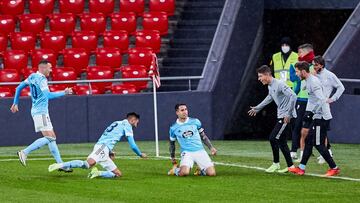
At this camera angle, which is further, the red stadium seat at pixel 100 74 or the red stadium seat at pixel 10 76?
the red stadium seat at pixel 100 74

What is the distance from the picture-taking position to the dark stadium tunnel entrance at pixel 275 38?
29359mm

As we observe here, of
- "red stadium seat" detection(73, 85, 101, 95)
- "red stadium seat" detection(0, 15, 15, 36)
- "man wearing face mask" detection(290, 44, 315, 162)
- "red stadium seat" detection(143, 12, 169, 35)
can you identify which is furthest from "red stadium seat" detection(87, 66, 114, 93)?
"man wearing face mask" detection(290, 44, 315, 162)

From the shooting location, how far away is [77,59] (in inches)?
1112

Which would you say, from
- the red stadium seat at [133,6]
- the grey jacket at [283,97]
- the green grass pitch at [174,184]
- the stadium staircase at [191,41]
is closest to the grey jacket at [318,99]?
the grey jacket at [283,97]

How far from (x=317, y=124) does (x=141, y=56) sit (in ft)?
32.2

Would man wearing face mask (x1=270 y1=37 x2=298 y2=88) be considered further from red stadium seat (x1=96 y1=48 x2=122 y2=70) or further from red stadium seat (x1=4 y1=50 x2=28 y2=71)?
red stadium seat (x1=4 y1=50 x2=28 y2=71)

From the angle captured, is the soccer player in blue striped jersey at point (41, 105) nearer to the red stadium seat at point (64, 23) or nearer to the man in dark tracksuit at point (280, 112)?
the man in dark tracksuit at point (280, 112)

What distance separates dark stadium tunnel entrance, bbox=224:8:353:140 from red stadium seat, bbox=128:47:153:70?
2.43 metres

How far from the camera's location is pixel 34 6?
2991 cm

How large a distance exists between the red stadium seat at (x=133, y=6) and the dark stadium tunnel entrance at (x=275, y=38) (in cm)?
318

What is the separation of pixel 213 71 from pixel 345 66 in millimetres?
3070

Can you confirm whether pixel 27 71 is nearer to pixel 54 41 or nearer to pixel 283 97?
pixel 54 41

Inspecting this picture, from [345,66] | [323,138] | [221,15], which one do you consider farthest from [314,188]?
[221,15]

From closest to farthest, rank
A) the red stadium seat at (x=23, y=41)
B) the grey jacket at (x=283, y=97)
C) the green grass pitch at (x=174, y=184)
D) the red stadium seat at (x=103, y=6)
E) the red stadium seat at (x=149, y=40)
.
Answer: the green grass pitch at (x=174, y=184) < the grey jacket at (x=283, y=97) < the red stadium seat at (x=149, y=40) < the red stadium seat at (x=23, y=41) < the red stadium seat at (x=103, y=6)
